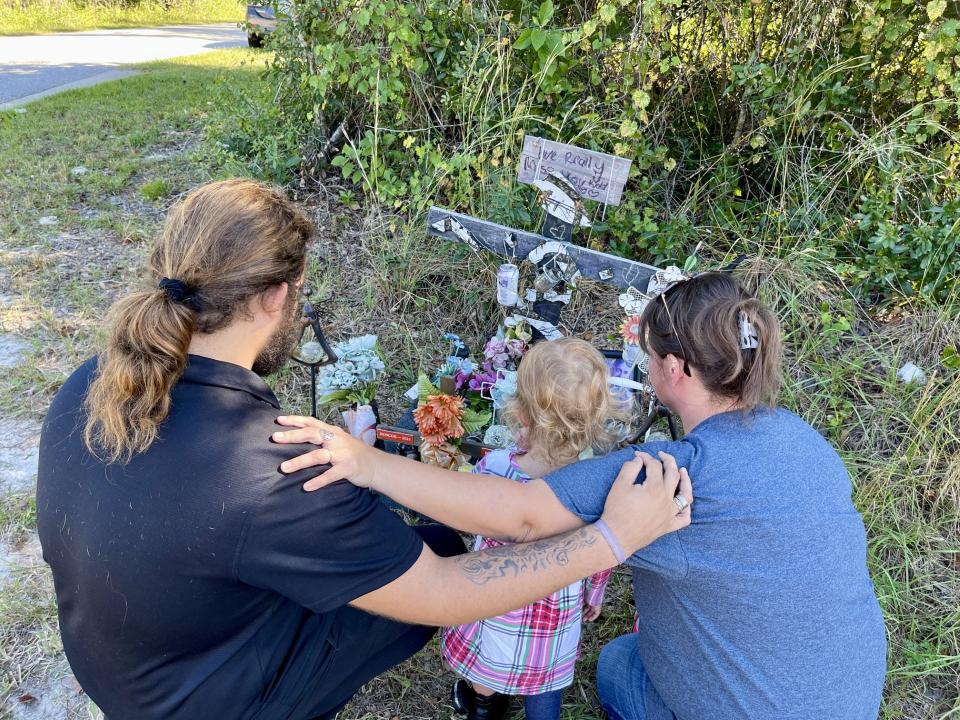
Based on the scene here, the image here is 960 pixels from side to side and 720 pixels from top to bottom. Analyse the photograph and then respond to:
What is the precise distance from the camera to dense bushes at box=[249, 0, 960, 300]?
319 centimetres

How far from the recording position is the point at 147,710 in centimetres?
147

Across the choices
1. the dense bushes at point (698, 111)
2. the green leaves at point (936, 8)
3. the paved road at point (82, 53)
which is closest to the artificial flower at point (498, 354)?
the dense bushes at point (698, 111)

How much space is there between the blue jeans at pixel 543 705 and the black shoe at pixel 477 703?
100mm

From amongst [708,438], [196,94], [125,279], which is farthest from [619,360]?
[196,94]

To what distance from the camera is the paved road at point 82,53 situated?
8.73 m

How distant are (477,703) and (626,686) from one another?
1.60 ft

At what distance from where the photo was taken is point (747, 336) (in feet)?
5.39

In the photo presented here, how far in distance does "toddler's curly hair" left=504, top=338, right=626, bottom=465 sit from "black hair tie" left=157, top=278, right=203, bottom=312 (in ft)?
3.14

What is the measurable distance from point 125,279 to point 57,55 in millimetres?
8929

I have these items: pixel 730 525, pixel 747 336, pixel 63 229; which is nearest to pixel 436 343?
pixel 747 336

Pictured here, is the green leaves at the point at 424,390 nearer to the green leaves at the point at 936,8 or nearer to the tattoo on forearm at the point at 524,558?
the tattoo on forearm at the point at 524,558

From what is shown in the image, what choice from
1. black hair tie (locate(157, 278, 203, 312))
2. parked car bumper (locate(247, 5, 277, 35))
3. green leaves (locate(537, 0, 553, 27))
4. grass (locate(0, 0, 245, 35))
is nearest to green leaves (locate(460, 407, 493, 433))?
black hair tie (locate(157, 278, 203, 312))

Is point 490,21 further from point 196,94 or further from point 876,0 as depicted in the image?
point 196,94

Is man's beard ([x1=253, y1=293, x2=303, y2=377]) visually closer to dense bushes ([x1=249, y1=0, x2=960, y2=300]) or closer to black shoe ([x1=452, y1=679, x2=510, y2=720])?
black shoe ([x1=452, y1=679, x2=510, y2=720])
